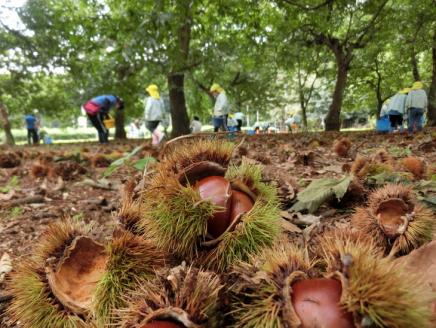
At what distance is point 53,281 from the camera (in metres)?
1.08

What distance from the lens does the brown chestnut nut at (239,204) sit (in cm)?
114

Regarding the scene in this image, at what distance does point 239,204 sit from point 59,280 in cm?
57

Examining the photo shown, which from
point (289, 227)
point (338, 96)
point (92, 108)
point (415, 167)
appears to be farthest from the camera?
point (338, 96)

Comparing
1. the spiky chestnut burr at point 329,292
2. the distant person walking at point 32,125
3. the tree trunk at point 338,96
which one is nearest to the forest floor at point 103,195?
the spiky chestnut burr at point 329,292

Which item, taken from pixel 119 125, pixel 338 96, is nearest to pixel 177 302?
→ pixel 338 96

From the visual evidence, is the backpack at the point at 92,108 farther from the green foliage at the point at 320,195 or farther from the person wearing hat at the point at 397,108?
the green foliage at the point at 320,195

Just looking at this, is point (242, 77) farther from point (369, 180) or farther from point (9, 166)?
point (369, 180)

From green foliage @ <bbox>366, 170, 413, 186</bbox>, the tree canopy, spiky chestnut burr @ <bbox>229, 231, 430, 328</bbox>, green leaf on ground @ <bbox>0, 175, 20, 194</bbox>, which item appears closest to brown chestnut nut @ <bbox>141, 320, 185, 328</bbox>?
spiky chestnut burr @ <bbox>229, 231, 430, 328</bbox>

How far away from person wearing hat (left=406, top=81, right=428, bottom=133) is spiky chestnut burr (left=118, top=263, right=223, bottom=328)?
12.7m

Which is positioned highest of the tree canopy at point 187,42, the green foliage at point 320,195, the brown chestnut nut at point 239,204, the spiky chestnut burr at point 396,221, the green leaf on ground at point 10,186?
the tree canopy at point 187,42

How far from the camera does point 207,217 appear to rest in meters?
1.09

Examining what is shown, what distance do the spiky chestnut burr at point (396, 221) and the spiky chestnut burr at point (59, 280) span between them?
884 mm

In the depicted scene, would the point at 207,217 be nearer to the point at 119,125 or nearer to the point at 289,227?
the point at 289,227

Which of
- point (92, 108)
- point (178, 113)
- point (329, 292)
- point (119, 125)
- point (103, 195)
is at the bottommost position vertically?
point (103, 195)
